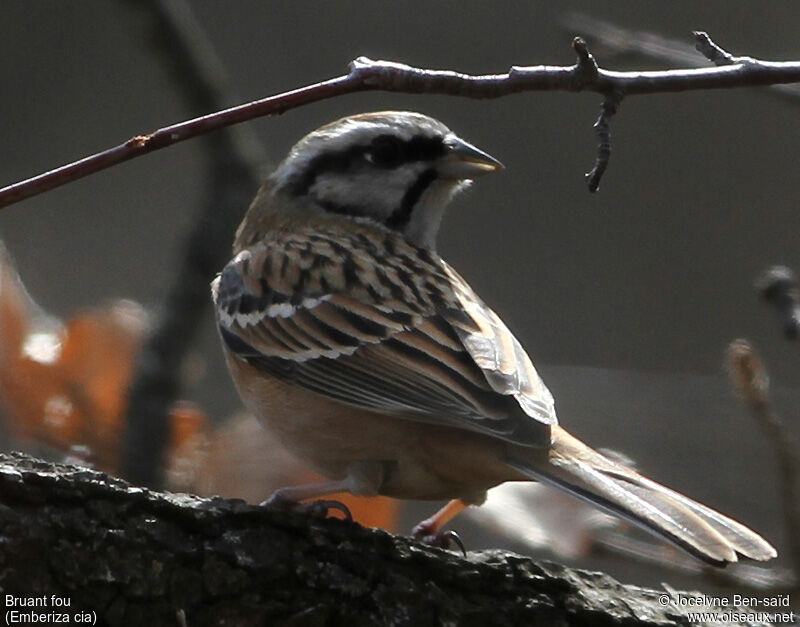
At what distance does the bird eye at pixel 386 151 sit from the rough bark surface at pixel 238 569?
1.28m

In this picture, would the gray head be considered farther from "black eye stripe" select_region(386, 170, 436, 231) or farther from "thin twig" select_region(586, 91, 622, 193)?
"thin twig" select_region(586, 91, 622, 193)

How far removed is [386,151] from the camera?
355 cm

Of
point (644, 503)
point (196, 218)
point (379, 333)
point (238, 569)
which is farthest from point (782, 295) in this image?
point (196, 218)

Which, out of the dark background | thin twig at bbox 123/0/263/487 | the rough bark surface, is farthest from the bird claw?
the dark background

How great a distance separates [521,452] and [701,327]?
174 inches

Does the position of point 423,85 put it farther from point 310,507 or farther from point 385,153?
point 385,153

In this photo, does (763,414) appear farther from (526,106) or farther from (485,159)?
(526,106)

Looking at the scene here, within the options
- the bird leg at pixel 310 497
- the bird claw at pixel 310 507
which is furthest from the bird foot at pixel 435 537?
the bird claw at pixel 310 507

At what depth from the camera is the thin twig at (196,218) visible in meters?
3.41

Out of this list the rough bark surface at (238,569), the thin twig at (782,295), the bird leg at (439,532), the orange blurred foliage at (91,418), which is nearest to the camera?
the rough bark surface at (238,569)

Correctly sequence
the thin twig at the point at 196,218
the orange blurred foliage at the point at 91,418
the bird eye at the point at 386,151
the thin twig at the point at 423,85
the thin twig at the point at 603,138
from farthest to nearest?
the bird eye at the point at 386,151 → the thin twig at the point at 196,218 → the orange blurred foliage at the point at 91,418 → the thin twig at the point at 603,138 → the thin twig at the point at 423,85

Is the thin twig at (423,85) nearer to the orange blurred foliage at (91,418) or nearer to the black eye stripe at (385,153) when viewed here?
the orange blurred foliage at (91,418)

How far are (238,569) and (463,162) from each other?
145 cm

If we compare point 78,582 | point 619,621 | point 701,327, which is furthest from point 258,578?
point 701,327
